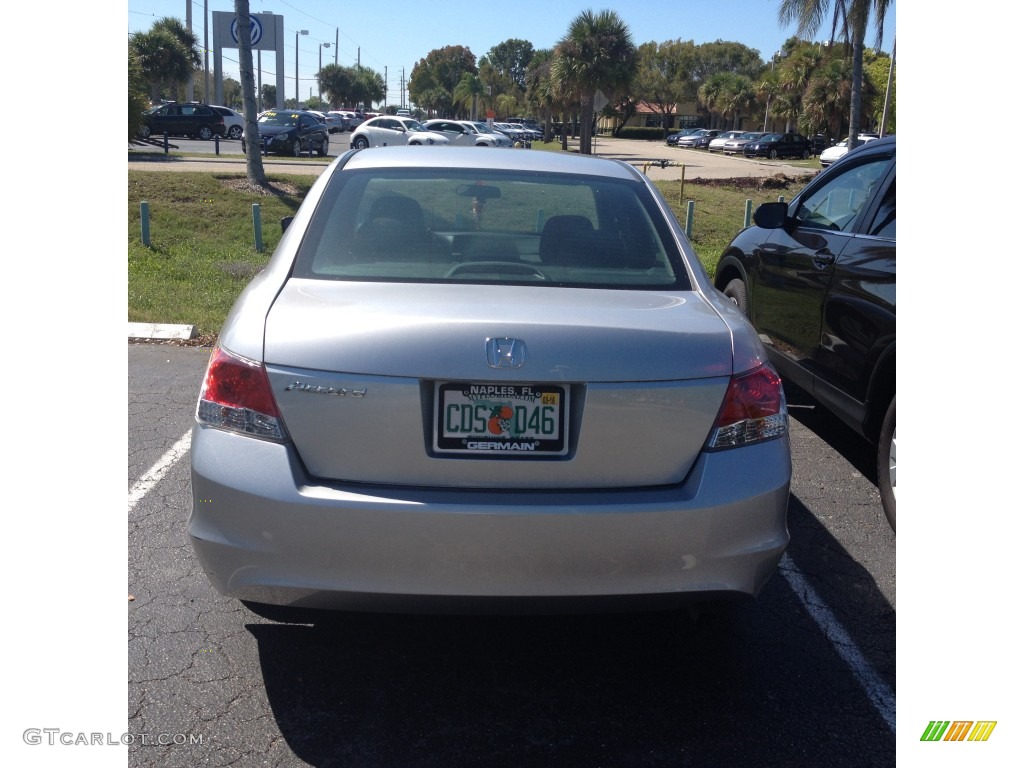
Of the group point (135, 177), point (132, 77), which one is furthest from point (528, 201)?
point (132, 77)

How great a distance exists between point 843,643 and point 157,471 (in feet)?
11.0

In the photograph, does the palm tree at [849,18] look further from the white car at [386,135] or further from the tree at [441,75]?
the tree at [441,75]

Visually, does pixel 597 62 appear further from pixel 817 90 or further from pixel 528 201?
pixel 528 201

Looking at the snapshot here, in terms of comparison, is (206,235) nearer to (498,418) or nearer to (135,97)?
(498,418)

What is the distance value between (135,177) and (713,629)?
645 inches

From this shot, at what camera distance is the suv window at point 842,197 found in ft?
16.7

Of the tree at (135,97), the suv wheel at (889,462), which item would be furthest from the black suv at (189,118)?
the suv wheel at (889,462)

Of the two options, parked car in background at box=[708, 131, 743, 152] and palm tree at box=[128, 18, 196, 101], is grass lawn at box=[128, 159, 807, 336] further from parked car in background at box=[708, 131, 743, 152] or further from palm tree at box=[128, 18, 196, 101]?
palm tree at box=[128, 18, 196, 101]

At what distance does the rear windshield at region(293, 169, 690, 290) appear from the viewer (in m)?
3.30

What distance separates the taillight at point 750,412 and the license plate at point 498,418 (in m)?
0.47

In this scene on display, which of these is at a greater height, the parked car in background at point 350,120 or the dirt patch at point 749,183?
the parked car in background at point 350,120

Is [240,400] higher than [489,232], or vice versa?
[489,232]

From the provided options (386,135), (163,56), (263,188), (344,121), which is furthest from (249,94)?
(163,56)

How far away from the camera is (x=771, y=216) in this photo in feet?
18.6
